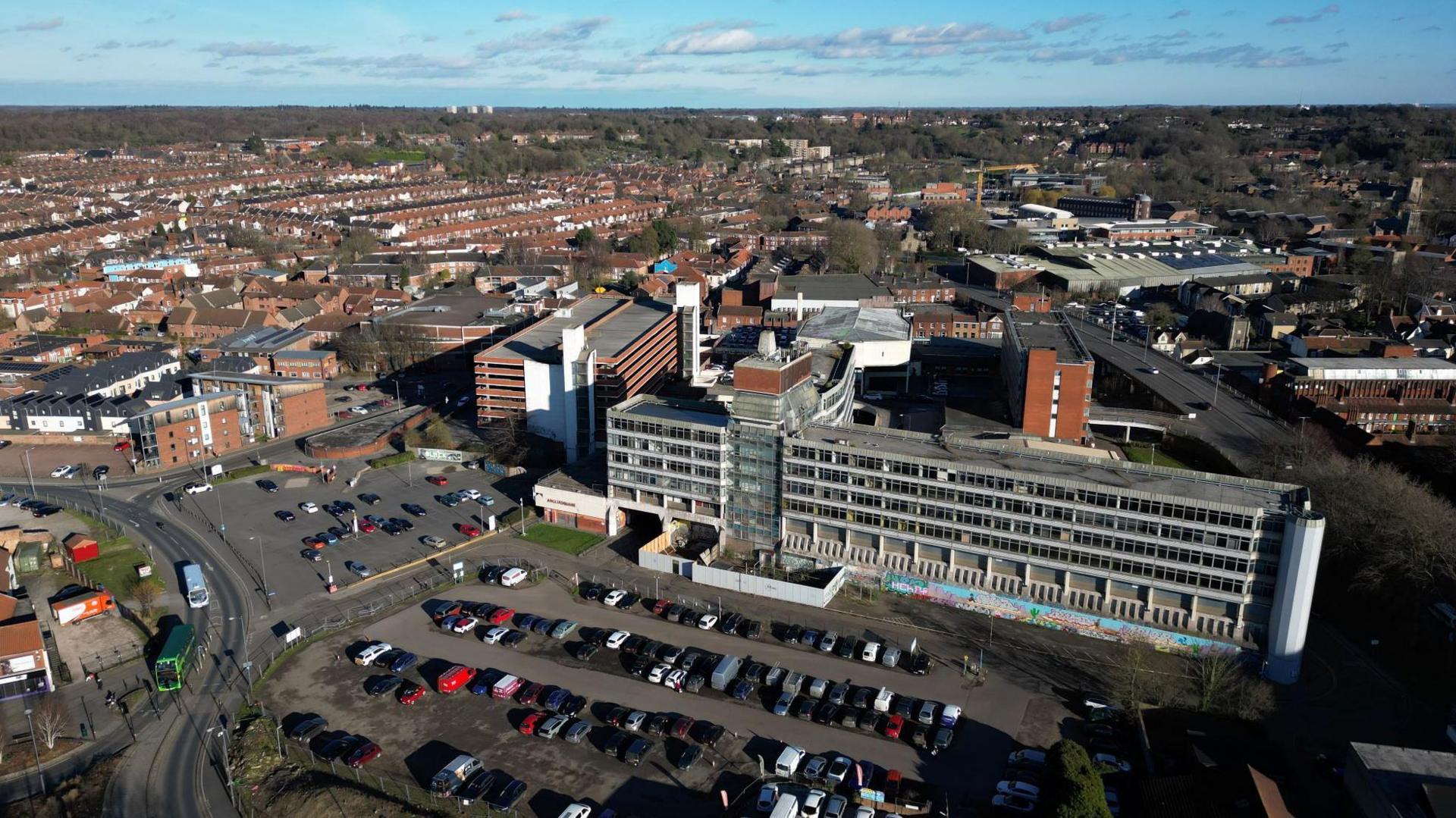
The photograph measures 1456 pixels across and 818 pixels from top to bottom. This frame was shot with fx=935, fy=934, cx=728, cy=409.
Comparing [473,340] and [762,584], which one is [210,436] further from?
[762,584]

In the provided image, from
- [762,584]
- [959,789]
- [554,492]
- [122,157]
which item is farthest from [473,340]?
[122,157]

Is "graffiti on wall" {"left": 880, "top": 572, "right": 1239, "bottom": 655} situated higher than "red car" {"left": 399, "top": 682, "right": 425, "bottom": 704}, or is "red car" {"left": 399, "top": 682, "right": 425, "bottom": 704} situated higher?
"graffiti on wall" {"left": 880, "top": 572, "right": 1239, "bottom": 655}

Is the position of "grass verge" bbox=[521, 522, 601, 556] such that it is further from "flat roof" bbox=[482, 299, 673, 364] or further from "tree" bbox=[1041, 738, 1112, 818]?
"tree" bbox=[1041, 738, 1112, 818]

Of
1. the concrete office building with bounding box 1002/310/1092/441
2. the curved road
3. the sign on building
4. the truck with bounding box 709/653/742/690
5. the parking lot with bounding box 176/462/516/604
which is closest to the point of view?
the curved road

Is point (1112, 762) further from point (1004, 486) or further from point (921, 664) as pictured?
point (1004, 486)

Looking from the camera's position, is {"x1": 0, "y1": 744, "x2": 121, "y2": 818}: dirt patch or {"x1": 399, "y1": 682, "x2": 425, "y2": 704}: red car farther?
{"x1": 399, "y1": 682, "x2": 425, "y2": 704}: red car

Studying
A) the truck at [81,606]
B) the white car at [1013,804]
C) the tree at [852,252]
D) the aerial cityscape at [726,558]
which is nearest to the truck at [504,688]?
the aerial cityscape at [726,558]

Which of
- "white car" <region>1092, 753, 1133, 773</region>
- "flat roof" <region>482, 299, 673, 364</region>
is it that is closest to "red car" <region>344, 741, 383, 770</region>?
"white car" <region>1092, 753, 1133, 773</region>
